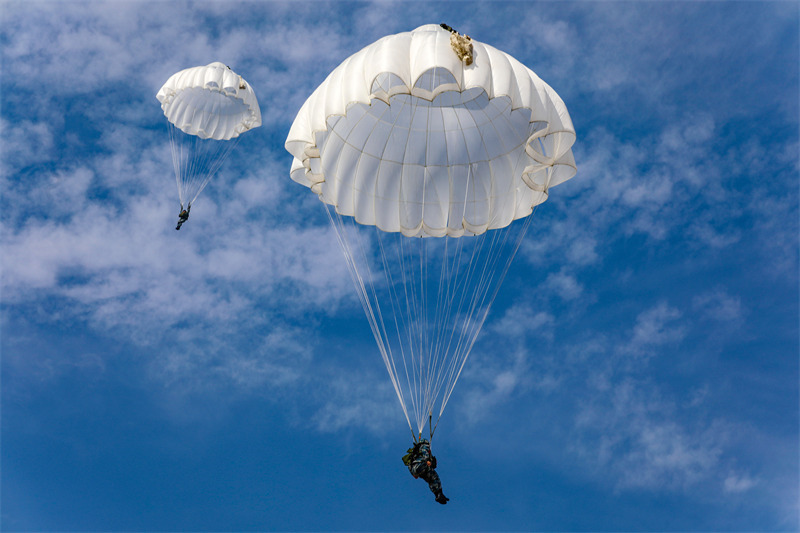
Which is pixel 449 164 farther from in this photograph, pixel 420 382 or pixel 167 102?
pixel 167 102

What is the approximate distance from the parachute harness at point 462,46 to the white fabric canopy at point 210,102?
1583cm

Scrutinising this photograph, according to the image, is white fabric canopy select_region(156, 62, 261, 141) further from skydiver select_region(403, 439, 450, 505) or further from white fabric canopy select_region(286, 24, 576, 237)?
skydiver select_region(403, 439, 450, 505)

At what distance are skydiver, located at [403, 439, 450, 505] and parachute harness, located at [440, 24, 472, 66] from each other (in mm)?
9540

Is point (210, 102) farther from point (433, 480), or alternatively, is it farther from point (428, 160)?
point (433, 480)

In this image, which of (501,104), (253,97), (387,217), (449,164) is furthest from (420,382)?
(253,97)

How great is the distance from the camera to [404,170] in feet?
60.9

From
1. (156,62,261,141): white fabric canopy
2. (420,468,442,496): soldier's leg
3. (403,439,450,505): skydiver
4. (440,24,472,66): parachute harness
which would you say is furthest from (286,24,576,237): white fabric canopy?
(156,62,261,141): white fabric canopy

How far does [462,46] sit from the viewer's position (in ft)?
49.1

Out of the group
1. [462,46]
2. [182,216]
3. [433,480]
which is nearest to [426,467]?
[433,480]

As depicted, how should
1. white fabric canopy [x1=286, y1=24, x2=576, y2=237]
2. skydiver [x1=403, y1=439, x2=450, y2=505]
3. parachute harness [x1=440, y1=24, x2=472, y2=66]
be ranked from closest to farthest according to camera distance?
1. parachute harness [x1=440, y1=24, x2=472, y2=66]
2. skydiver [x1=403, y1=439, x2=450, y2=505]
3. white fabric canopy [x1=286, y1=24, x2=576, y2=237]

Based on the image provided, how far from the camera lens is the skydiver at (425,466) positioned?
15.4 meters

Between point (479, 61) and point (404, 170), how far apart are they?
4.44 metres

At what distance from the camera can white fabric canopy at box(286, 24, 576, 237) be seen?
17.2m

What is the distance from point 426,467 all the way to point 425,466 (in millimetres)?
38
